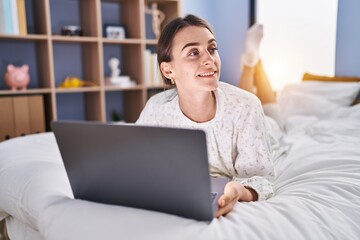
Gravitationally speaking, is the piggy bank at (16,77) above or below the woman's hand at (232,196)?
above

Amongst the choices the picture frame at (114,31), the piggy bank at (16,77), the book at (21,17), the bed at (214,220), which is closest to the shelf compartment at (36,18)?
the book at (21,17)

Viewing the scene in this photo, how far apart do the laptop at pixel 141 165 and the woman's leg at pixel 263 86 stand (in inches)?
76.6

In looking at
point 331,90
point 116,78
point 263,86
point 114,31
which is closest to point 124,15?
point 114,31

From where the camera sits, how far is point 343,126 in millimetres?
1672

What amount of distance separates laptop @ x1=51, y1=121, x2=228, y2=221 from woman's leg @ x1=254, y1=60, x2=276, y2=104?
1945mm

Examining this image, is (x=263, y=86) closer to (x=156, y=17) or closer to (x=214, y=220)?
(x=156, y=17)

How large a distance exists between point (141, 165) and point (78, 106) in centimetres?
232

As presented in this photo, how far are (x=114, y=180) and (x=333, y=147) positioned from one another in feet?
3.35

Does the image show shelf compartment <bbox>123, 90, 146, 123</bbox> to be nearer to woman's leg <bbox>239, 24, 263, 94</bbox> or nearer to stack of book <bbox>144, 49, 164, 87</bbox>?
stack of book <bbox>144, 49, 164, 87</bbox>

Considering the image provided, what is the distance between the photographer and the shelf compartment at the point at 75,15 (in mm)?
2584

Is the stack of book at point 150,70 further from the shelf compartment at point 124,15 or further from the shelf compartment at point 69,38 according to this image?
the shelf compartment at point 69,38

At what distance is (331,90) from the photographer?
206cm

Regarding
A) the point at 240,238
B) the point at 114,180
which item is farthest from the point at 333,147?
the point at 114,180

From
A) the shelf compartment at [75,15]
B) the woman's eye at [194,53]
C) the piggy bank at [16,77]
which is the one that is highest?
the shelf compartment at [75,15]
